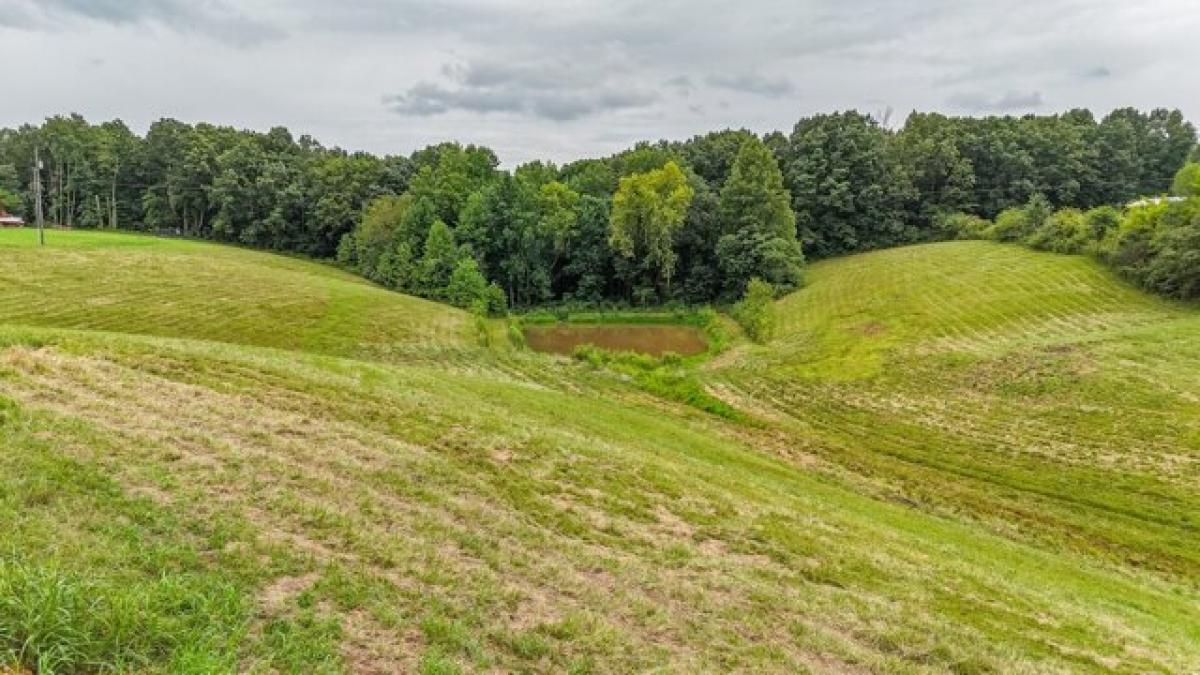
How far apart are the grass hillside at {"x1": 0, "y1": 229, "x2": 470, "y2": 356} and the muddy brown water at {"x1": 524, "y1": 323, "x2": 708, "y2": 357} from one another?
26.2 ft

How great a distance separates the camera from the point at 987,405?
105 ft

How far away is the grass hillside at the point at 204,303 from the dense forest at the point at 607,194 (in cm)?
1488

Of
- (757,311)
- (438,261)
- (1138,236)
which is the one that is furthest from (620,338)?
(1138,236)

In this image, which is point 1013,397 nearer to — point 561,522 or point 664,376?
point 664,376

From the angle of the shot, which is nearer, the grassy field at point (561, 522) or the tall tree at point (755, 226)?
the grassy field at point (561, 522)

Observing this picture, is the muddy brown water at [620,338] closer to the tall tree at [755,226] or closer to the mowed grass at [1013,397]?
the mowed grass at [1013,397]

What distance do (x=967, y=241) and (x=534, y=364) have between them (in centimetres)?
5364

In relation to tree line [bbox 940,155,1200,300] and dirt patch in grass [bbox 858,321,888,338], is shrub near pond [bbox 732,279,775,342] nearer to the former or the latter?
dirt patch in grass [bbox 858,321,888,338]

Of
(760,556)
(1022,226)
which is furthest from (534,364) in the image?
(1022,226)

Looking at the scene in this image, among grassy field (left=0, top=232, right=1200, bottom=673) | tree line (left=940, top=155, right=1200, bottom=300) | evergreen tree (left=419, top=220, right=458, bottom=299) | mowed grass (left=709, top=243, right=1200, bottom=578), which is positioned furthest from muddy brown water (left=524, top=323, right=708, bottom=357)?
tree line (left=940, top=155, right=1200, bottom=300)

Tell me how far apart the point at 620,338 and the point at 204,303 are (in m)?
29.8

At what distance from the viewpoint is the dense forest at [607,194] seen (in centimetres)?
6606

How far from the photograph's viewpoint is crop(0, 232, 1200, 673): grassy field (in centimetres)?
743

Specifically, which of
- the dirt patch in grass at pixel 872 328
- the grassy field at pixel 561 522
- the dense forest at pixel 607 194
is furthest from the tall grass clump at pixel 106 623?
the dense forest at pixel 607 194
